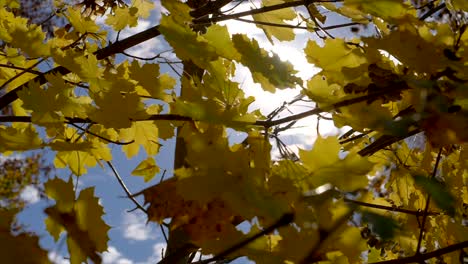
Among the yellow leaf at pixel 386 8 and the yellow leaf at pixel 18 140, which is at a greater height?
the yellow leaf at pixel 18 140

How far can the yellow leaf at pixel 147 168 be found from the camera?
1.42m

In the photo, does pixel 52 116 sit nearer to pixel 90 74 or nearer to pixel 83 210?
pixel 90 74

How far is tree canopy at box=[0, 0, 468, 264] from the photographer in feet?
2.30

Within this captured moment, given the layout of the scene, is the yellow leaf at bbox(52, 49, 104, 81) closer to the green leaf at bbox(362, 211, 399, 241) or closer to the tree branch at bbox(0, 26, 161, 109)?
the tree branch at bbox(0, 26, 161, 109)

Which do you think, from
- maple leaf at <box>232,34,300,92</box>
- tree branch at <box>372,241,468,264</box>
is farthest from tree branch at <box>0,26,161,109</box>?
tree branch at <box>372,241,468,264</box>

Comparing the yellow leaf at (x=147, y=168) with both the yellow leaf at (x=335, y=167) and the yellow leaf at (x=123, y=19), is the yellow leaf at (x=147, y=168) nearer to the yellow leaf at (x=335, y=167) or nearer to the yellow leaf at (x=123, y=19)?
the yellow leaf at (x=123, y=19)

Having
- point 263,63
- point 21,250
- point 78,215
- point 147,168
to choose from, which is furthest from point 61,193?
point 147,168

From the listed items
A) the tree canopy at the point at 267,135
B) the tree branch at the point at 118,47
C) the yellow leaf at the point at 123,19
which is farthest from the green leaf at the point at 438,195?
the yellow leaf at the point at 123,19

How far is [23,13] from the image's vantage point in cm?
597

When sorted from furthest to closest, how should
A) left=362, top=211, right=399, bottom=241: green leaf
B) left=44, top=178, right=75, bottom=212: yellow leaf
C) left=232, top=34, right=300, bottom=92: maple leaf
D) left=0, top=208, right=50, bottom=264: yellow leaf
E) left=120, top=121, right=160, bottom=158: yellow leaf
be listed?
left=120, top=121, right=160, bottom=158: yellow leaf → left=232, top=34, right=300, bottom=92: maple leaf → left=44, top=178, right=75, bottom=212: yellow leaf → left=0, top=208, right=50, bottom=264: yellow leaf → left=362, top=211, right=399, bottom=241: green leaf

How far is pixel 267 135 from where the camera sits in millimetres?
986

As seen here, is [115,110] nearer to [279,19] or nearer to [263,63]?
[263,63]

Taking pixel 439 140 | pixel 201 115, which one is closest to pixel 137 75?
pixel 201 115

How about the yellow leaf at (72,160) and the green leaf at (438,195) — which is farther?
the yellow leaf at (72,160)
